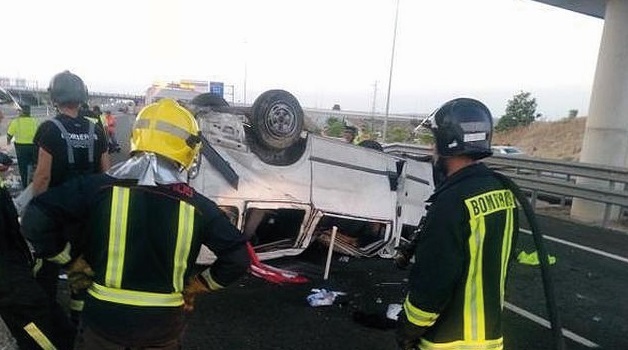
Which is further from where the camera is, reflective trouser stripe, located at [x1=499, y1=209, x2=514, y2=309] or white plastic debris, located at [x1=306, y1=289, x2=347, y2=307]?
white plastic debris, located at [x1=306, y1=289, x2=347, y2=307]

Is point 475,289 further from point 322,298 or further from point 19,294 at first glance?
point 322,298

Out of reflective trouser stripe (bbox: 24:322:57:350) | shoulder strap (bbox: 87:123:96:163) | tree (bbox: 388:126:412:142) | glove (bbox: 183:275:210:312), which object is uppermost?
shoulder strap (bbox: 87:123:96:163)

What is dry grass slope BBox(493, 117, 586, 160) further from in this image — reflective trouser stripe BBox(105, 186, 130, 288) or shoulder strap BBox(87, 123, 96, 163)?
reflective trouser stripe BBox(105, 186, 130, 288)

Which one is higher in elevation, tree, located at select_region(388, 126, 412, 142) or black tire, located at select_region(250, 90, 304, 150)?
black tire, located at select_region(250, 90, 304, 150)

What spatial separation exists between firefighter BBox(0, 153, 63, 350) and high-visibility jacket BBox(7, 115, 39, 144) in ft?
19.2

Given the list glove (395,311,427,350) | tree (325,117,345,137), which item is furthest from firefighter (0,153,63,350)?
tree (325,117,345,137)

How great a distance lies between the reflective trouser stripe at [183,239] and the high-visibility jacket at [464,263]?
87 cm

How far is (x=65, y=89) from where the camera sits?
12.1ft

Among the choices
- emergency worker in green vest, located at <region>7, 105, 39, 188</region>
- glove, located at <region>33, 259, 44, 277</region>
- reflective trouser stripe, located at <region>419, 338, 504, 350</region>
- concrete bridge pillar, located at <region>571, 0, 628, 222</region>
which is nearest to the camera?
reflective trouser stripe, located at <region>419, 338, 504, 350</region>

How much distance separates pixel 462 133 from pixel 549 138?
34991mm

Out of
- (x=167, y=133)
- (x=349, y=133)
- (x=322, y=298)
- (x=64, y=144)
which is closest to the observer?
(x=167, y=133)

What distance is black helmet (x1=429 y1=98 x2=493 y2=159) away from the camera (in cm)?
216

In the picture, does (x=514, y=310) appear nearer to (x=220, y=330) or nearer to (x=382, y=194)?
(x=382, y=194)

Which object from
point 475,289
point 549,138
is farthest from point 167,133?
point 549,138
